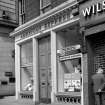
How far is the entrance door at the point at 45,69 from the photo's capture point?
15.0 meters

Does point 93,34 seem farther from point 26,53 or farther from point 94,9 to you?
point 26,53

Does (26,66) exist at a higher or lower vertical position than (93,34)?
lower

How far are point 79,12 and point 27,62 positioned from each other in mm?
6713

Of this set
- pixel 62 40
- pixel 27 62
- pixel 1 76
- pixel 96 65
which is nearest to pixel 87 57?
pixel 96 65

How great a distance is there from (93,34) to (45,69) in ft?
16.3

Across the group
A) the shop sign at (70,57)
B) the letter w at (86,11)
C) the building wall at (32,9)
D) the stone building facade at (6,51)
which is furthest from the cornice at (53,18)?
the stone building facade at (6,51)

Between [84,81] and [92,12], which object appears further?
[84,81]

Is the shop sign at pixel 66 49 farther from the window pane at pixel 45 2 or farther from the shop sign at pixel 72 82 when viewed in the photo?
the window pane at pixel 45 2

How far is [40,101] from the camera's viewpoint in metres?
15.4

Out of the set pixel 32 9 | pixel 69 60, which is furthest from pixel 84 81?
pixel 32 9

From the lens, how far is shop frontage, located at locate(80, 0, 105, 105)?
1080cm

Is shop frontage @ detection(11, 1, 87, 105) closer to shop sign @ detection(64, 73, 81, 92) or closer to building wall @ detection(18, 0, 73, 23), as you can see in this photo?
shop sign @ detection(64, 73, 81, 92)

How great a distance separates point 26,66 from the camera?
1734 cm

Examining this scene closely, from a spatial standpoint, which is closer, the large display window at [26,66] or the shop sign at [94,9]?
the shop sign at [94,9]
